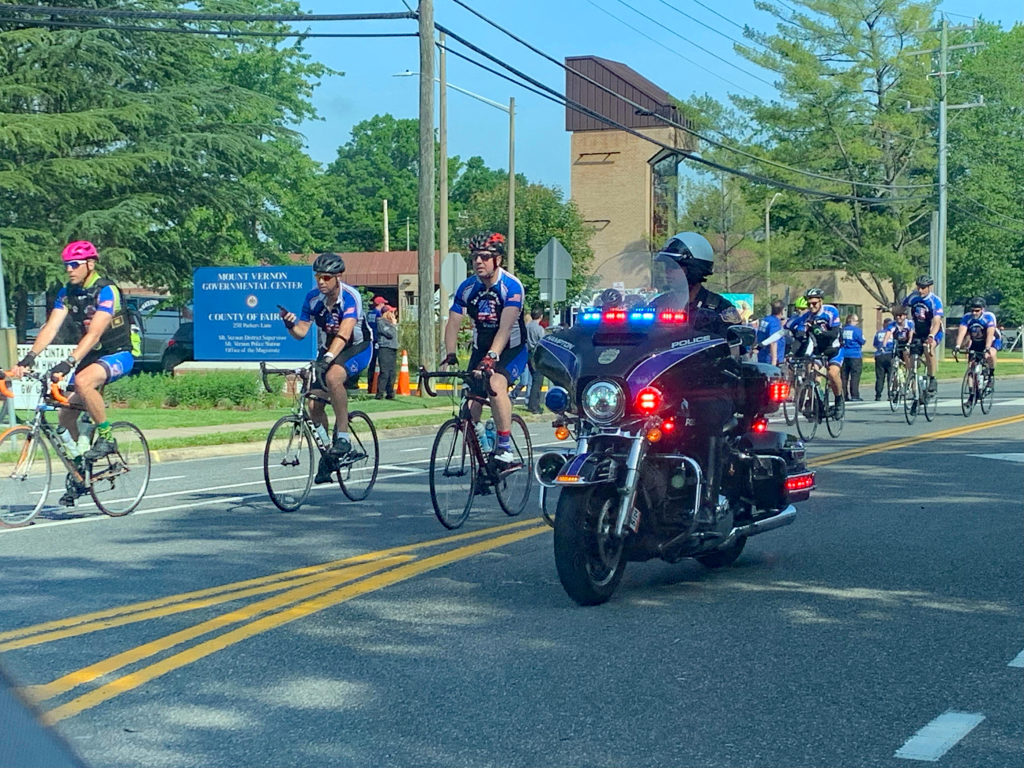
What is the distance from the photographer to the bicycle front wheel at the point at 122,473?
10.2 metres

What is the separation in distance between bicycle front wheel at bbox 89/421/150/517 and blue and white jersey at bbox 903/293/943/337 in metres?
12.3

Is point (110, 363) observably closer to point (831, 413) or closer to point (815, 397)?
point (815, 397)

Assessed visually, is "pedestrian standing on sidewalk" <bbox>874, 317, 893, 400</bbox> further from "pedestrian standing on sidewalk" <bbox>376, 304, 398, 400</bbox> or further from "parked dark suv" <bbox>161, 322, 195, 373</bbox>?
"parked dark suv" <bbox>161, 322, 195, 373</bbox>

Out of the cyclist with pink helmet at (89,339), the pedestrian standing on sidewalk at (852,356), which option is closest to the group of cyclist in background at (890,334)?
the pedestrian standing on sidewalk at (852,356)

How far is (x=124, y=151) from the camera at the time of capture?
30.5 m

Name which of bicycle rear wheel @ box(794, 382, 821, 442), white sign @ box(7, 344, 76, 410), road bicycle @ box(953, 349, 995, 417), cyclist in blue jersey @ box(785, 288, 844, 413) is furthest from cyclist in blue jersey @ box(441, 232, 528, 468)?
road bicycle @ box(953, 349, 995, 417)

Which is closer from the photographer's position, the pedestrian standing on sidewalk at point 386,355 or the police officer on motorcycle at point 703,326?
the police officer on motorcycle at point 703,326

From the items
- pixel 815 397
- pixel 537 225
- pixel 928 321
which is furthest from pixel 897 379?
pixel 537 225

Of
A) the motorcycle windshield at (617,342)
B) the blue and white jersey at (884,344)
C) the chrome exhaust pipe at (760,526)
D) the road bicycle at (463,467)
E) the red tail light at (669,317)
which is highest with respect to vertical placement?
the blue and white jersey at (884,344)

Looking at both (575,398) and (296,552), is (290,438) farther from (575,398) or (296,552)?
(575,398)

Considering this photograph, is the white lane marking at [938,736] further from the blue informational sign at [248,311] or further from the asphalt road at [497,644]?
the blue informational sign at [248,311]

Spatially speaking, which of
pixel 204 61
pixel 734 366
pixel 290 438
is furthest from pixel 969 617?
pixel 204 61

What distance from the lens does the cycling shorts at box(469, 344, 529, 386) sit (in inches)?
383

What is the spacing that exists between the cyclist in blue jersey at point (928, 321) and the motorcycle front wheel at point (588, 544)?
13.7m
